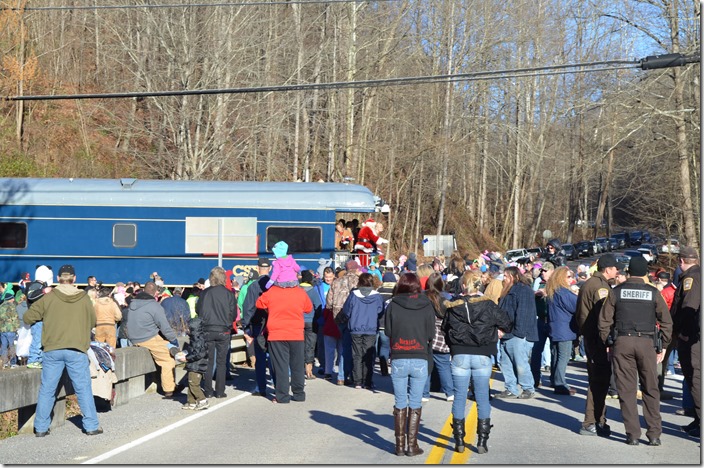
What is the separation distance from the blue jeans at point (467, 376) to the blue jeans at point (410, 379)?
1.54 ft

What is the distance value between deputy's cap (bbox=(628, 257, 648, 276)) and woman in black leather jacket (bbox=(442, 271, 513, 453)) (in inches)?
56.0

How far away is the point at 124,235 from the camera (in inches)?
1065

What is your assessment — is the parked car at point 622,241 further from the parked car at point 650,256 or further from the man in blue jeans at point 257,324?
the man in blue jeans at point 257,324

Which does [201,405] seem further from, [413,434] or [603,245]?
[603,245]

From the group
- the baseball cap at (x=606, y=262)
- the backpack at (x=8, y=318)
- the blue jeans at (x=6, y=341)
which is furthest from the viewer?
the blue jeans at (x=6, y=341)

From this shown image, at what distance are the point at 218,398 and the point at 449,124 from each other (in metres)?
41.8

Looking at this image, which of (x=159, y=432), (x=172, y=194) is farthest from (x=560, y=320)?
(x=172, y=194)

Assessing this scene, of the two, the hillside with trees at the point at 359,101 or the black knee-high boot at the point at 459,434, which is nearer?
the black knee-high boot at the point at 459,434

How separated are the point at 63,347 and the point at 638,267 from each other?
6.20 metres

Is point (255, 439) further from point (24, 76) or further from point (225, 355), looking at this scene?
point (24, 76)

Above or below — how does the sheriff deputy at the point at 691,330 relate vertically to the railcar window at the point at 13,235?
below

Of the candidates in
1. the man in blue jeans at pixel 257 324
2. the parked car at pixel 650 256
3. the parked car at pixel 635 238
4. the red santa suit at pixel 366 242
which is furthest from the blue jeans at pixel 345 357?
the parked car at pixel 635 238

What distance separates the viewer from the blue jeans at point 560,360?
14.8 metres

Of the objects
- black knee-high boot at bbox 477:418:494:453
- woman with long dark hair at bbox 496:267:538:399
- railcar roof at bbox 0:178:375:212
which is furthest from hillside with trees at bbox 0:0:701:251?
black knee-high boot at bbox 477:418:494:453
